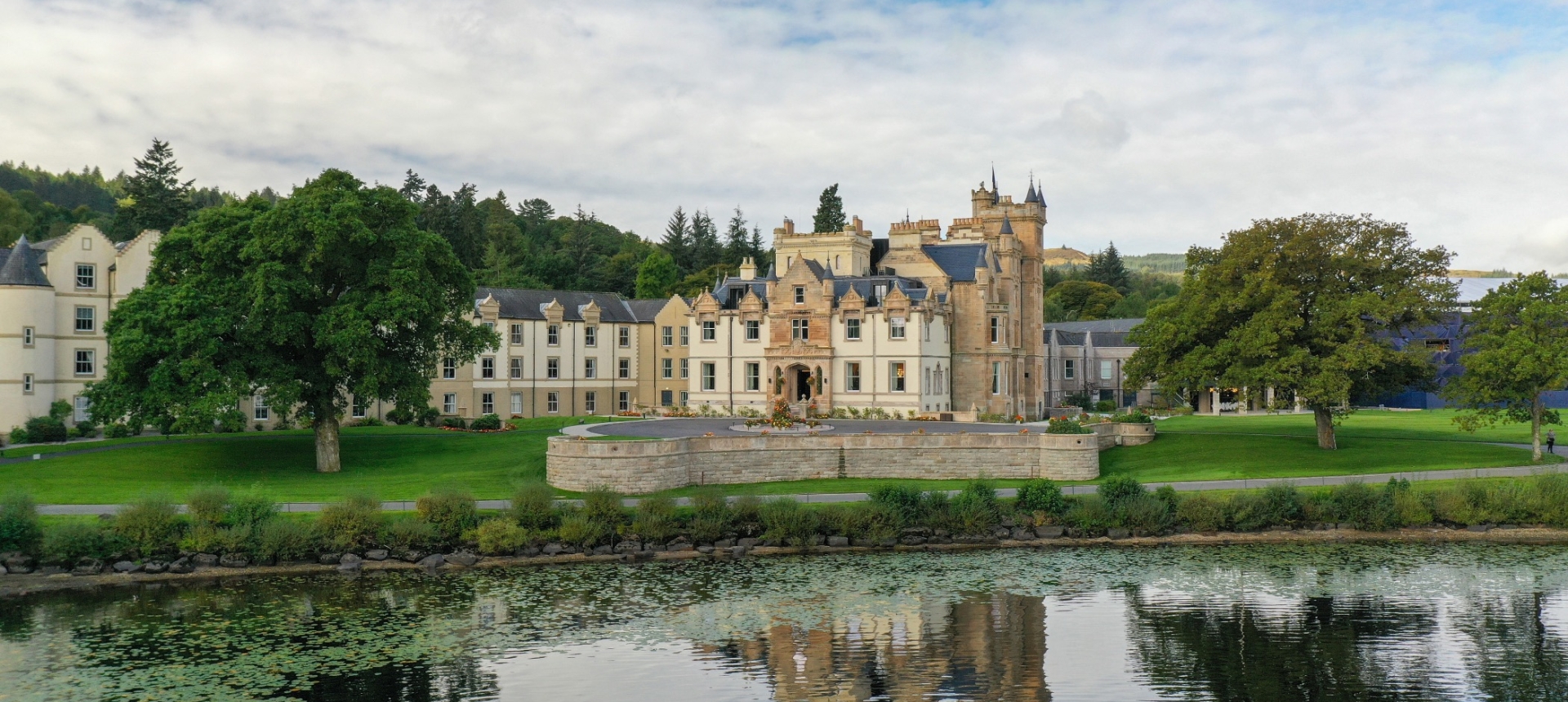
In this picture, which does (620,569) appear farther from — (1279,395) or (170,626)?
(1279,395)

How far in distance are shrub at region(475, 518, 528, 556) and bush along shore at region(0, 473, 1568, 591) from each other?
50 mm

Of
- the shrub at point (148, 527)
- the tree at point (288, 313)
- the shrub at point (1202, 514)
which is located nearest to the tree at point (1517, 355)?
the shrub at point (1202, 514)

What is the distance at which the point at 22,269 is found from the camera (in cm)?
5675

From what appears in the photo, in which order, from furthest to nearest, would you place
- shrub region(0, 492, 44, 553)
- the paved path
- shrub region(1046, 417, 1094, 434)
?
shrub region(1046, 417, 1094, 434)
the paved path
shrub region(0, 492, 44, 553)

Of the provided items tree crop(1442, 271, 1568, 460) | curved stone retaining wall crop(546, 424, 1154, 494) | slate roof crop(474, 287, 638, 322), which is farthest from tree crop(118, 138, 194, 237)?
tree crop(1442, 271, 1568, 460)

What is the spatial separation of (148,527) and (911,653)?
23058 millimetres

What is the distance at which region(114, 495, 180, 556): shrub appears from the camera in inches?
1369

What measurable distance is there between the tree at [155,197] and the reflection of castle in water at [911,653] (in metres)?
78.8

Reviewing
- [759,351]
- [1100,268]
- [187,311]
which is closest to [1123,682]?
[187,311]

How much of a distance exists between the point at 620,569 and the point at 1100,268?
409 feet

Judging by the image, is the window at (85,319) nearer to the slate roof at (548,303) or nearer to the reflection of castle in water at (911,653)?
the slate roof at (548,303)

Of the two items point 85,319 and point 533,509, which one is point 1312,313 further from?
point 85,319

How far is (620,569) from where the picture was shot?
35.7 metres

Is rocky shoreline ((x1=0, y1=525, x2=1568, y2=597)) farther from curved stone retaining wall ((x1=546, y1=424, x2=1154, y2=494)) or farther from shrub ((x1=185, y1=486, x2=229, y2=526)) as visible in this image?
curved stone retaining wall ((x1=546, y1=424, x2=1154, y2=494))
